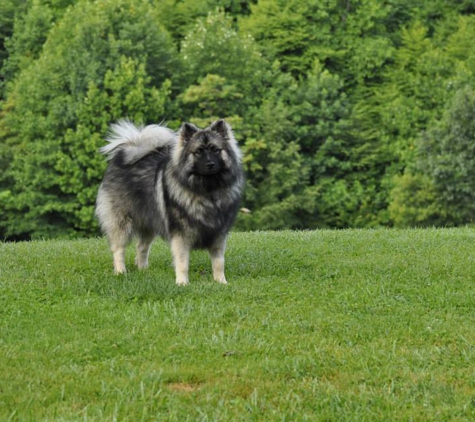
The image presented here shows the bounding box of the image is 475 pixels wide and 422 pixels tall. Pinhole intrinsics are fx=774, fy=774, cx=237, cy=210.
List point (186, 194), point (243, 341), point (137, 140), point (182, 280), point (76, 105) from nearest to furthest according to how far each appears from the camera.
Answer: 1. point (243, 341)
2. point (182, 280)
3. point (186, 194)
4. point (137, 140)
5. point (76, 105)

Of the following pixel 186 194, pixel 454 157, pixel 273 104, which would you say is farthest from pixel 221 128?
pixel 273 104

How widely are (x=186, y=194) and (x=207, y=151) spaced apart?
0.57 meters

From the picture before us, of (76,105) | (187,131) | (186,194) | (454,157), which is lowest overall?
(454,157)

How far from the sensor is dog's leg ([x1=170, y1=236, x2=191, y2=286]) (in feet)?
28.7

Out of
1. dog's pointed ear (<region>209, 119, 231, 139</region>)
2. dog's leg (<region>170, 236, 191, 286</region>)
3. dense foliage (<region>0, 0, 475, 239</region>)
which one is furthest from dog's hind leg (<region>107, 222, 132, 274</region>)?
dense foliage (<region>0, 0, 475, 239</region>)

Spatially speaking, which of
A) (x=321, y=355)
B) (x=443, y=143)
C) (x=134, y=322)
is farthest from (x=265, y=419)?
(x=443, y=143)

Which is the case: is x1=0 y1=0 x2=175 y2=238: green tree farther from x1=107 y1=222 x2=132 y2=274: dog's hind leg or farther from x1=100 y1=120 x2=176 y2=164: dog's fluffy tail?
x1=107 y1=222 x2=132 y2=274: dog's hind leg

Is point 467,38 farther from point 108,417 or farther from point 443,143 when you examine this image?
point 108,417

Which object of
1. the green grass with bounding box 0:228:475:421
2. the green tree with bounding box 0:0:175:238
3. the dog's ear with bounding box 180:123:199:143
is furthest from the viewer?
the green tree with bounding box 0:0:175:238

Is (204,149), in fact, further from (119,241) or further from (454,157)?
(454,157)

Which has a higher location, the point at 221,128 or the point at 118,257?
the point at 221,128

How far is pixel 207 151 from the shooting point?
8.76m

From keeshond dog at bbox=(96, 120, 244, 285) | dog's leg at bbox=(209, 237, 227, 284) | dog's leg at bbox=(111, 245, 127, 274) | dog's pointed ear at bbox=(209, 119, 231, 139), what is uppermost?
dog's pointed ear at bbox=(209, 119, 231, 139)

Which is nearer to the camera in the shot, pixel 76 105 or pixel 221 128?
pixel 221 128
